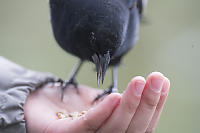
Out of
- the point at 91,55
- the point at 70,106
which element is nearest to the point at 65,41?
the point at 91,55

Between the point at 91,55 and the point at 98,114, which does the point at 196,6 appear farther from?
the point at 98,114

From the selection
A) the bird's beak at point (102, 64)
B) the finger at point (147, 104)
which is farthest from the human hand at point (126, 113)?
the bird's beak at point (102, 64)

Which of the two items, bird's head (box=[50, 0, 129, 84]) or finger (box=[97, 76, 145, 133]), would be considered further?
bird's head (box=[50, 0, 129, 84])

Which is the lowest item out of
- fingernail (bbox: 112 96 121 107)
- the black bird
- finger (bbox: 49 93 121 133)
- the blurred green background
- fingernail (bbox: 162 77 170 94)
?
the blurred green background

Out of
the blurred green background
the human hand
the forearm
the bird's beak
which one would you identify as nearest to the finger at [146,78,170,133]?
the human hand

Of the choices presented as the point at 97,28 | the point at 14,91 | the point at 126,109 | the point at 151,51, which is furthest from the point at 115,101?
the point at 151,51

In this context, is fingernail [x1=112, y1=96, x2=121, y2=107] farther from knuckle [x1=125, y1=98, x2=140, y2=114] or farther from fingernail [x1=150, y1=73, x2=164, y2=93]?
fingernail [x1=150, y1=73, x2=164, y2=93]

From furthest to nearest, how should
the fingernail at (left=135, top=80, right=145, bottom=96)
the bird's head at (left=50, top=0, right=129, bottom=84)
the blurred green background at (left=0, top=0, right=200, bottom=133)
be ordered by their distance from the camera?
the blurred green background at (left=0, top=0, right=200, bottom=133) < the bird's head at (left=50, top=0, right=129, bottom=84) < the fingernail at (left=135, top=80, right=145, bottom=96)
